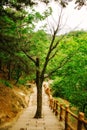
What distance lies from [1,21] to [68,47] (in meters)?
9.57

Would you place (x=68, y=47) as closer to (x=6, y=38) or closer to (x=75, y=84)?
(x=75, y=84)

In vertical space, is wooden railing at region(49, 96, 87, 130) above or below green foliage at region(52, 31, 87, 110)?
below

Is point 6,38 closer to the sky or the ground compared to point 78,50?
closer to the ground

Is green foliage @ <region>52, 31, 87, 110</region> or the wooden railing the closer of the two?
the wooden railing

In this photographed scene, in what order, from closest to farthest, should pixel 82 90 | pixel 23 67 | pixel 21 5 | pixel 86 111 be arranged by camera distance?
pixel 21 5, pixel 23 67, pixel 82 90, pixel 86 111

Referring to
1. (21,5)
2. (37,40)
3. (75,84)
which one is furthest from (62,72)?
(21,5)

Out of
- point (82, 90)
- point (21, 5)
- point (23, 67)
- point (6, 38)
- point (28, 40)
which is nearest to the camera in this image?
point (21, 5)

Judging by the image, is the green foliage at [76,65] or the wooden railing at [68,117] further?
the green foliage at [76,65]

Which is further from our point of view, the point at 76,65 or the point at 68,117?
the point at 76,65

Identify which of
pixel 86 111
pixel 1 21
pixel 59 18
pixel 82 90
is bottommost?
pixel 86 111

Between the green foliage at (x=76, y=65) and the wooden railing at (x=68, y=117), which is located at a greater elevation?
the green foliage at (x=76, y=65)

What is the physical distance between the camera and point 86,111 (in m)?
23.2

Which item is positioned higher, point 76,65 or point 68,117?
point 76,65

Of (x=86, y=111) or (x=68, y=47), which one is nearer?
(x=68, y=47)
